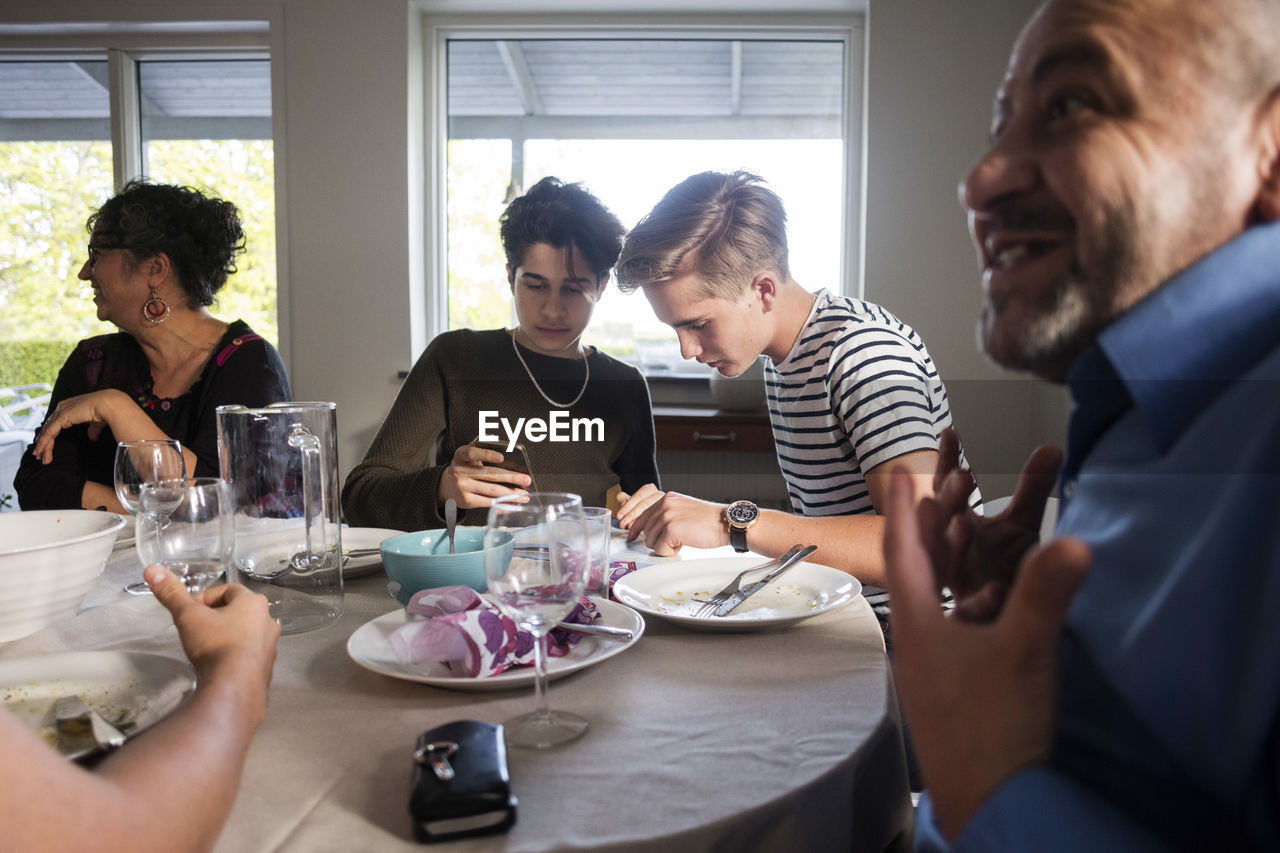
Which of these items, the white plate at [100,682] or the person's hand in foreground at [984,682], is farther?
the white plate at [100,682]

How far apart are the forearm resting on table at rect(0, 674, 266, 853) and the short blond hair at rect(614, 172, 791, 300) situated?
112cm

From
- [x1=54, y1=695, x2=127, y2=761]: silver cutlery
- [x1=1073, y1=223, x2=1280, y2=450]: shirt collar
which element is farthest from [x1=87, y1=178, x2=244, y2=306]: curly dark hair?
[x1=1073, y1=223, x2=1280, y2=450]: shirt collar

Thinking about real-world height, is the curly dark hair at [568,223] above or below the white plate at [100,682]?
above

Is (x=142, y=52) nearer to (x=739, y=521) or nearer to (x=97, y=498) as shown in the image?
(x=97, y=498)

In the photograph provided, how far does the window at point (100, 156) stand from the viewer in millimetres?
3842

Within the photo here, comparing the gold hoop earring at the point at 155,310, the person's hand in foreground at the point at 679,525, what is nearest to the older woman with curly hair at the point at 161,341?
the gold hoop earring at the point at 155,310

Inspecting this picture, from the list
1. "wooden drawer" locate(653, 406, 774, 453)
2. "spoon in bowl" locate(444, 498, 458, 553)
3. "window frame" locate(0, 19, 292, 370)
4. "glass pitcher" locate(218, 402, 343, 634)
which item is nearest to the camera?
"glass pitcher" locate(218, 402, 343, 634)

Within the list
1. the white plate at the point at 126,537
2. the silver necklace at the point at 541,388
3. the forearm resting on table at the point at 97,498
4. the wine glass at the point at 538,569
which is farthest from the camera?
the silver necklace at the point at 541,388

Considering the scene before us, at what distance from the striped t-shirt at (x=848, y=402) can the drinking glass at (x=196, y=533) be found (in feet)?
3.06

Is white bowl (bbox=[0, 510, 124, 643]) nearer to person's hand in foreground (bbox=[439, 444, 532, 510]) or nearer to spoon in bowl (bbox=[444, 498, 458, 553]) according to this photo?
spoon in bowl (bbox=[444, 498, 458, 553])

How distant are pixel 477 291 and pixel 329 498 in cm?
290

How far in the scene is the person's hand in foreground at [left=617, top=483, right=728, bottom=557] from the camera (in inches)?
53.3

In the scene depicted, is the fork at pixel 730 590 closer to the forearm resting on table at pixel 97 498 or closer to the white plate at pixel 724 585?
the white plate at pixel 724 585

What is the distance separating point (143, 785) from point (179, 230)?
1.98m
